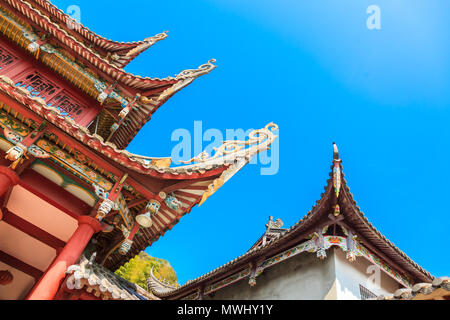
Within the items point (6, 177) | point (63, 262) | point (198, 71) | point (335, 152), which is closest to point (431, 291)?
point (335, 152)

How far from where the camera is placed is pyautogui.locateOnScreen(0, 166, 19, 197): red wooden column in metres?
6.21

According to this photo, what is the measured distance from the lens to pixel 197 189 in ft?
25.0

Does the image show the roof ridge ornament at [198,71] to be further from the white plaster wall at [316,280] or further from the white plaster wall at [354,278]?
the white plaster wall at [354,278]

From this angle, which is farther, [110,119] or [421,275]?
[110,119]

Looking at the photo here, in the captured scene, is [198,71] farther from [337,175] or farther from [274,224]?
[274,224]

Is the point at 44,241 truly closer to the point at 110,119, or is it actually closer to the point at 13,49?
the point at 110,119

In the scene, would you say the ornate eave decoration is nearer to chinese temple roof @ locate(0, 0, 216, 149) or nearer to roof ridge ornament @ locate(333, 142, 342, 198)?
roof ridge ornament @ locate(333, 142, 342, 198)

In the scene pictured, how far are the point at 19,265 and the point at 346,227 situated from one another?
914cm

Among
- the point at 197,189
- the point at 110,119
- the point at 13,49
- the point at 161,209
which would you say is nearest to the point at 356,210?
the point at 197,189

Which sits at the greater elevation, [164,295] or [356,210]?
[356,210]

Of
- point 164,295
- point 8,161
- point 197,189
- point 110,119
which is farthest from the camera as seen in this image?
point 164,295

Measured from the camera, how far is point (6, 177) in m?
6.27

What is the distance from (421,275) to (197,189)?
294 inches
